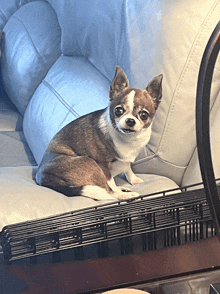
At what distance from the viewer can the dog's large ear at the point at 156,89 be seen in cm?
118

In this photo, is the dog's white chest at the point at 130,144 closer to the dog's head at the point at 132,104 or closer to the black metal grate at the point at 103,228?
the dog's head at the point at 132,104

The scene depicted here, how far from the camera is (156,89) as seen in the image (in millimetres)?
1193

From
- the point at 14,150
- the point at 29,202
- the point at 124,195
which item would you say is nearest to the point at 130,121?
the point at 124,195

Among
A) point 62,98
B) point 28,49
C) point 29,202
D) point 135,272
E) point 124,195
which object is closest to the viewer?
point 135,272

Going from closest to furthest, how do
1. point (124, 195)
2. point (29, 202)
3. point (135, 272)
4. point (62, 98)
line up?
1. point (135, 272)
2. point (29, 202)
3. point (124, 195)
4. point (62, 98)

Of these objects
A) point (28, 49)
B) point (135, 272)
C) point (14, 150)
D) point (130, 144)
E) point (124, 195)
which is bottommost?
point (14, 150)

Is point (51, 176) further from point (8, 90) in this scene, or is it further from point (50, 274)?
point (8, 90)

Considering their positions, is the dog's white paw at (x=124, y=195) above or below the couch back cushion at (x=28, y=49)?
above

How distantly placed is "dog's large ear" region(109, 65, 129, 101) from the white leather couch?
0.48 ft

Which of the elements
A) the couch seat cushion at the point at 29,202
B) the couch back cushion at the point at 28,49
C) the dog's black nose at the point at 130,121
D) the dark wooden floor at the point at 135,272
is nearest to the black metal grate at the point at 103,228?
the dark wooden floor at the point at 135,272

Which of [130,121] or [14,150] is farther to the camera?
[14,150]

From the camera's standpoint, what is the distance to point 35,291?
70cm

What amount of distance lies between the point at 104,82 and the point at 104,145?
484 mm

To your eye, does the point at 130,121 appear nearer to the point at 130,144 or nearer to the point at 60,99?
the point at 130,144
